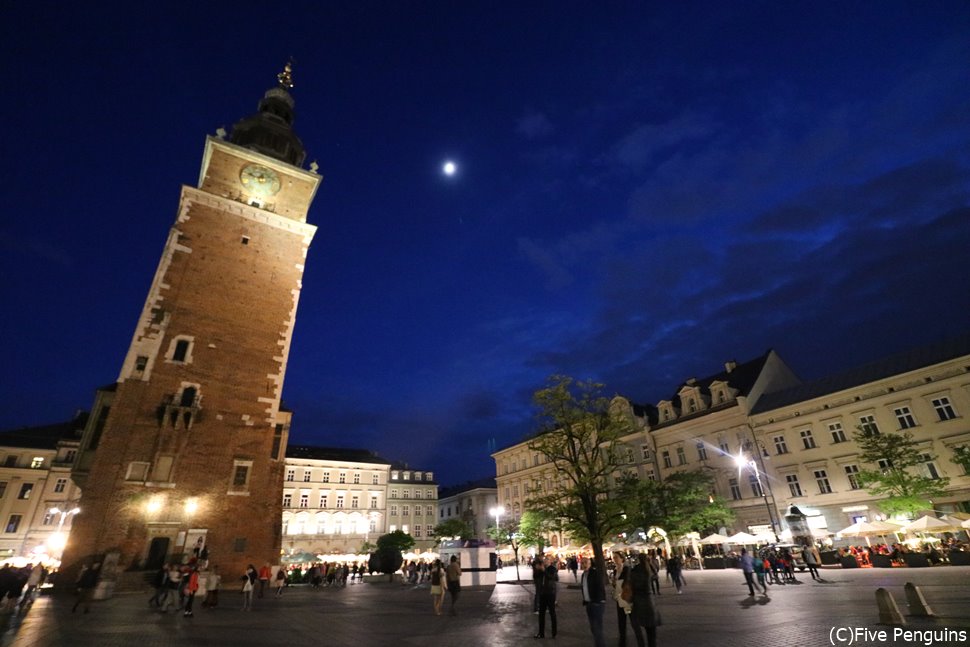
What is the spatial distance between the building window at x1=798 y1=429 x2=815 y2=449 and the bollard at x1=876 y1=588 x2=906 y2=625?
111ft

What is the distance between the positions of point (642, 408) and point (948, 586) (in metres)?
42.9

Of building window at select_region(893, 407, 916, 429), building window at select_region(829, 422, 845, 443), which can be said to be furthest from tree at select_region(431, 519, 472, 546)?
building window at select_region(893, 407, 916, 429)

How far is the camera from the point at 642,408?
190 ft

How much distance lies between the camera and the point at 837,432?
36.7 m

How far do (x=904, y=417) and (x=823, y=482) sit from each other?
7463mm

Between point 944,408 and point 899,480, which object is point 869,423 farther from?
point 899,480

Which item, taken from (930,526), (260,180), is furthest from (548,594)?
(260,180)

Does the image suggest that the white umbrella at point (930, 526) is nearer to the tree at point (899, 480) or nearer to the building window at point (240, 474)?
the tree at point (899, 480)

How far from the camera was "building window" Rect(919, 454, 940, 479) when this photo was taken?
30781mm

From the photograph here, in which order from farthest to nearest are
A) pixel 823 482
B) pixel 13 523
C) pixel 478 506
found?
pixel 478 506, pixel 13 523, pixel 823 482

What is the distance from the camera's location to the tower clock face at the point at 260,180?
36062mm

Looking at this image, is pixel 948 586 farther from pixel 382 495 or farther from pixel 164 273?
pixel 382 495

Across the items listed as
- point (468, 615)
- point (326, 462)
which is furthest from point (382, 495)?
point (468, 615)

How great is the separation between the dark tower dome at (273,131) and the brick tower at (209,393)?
8.66 ft
